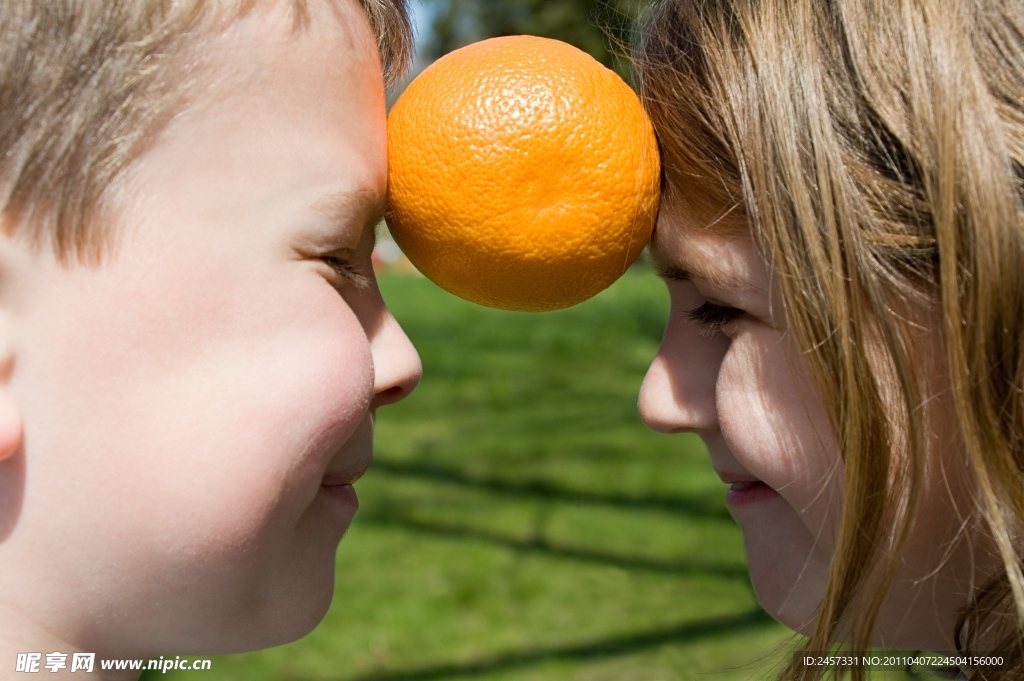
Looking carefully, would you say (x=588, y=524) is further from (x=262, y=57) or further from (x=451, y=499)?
(x=262, y=57)

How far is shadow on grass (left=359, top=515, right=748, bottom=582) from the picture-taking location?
3.53m

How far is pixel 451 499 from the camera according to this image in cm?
420

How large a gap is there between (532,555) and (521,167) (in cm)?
261

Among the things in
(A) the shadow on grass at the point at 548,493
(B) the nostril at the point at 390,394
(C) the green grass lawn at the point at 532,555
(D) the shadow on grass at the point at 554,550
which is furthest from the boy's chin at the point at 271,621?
(A) the shadow on grass at the point at 548,493

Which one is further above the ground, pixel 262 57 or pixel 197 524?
pixel 262 57

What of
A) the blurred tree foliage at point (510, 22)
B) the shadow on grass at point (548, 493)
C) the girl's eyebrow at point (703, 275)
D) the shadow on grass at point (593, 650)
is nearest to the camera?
the girl's eyebrow at point (703, 275)

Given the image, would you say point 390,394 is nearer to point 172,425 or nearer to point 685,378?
point 172,425

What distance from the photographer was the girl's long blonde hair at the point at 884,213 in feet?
4.00

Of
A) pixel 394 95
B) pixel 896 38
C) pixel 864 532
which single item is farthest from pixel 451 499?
pixel 896 38

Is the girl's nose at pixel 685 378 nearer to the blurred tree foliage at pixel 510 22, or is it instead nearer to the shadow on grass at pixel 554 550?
the shadow on grass at pixel 554 550

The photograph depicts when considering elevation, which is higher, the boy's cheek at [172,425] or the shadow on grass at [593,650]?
the boy's cheek at [172,425]

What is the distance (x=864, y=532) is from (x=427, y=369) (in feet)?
15.9

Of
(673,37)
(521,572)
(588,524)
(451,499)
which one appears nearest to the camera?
(673,37)

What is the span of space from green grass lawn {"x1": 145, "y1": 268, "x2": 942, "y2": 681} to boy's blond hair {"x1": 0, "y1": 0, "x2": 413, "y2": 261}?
1554mm
